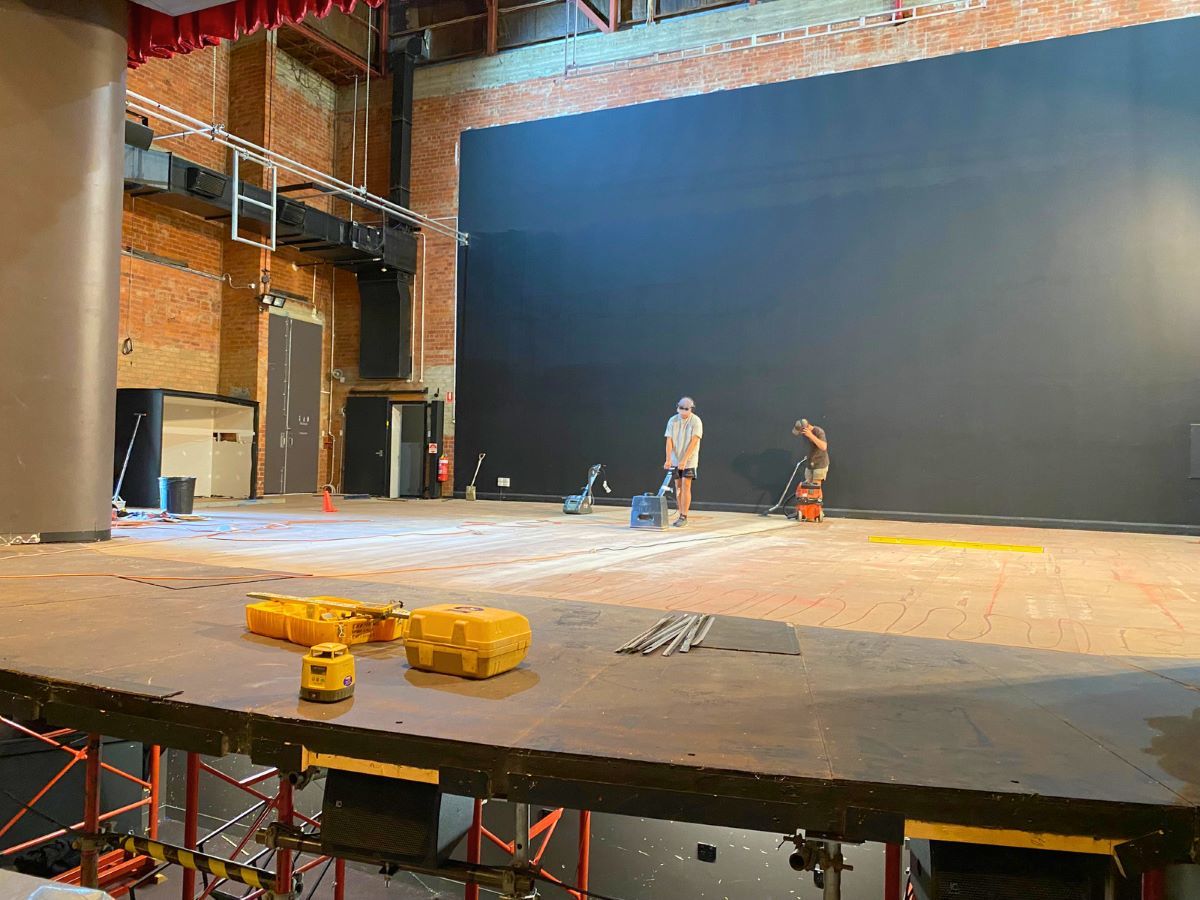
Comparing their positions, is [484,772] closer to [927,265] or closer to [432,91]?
[927,265]

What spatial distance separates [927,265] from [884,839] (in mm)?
9796

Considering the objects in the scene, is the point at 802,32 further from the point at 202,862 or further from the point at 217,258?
the point at 202,862

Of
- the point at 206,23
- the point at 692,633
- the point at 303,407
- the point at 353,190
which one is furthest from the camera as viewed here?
the point at 303,407

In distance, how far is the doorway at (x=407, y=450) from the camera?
12922 mm

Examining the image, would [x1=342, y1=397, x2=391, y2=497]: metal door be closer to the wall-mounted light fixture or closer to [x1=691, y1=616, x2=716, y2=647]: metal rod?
the wall-mounted light fixture

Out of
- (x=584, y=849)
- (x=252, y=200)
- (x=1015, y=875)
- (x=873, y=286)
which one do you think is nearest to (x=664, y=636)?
(x=584, y=849)

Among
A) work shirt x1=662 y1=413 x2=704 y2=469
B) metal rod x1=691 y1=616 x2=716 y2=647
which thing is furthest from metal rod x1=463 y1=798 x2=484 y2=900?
work shirt x1=662 y1=413 x2=704 y2=469

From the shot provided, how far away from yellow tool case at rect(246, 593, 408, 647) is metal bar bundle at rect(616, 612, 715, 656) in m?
0.69

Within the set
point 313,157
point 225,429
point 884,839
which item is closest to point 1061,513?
point 884,839

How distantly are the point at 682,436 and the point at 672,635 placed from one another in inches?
236

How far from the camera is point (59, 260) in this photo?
450 centimetres

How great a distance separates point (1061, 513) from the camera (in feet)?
30.1

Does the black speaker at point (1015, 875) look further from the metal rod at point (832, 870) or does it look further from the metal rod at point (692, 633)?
the metal rod at point (692, 633)

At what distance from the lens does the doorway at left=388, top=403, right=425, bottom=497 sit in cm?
1292
